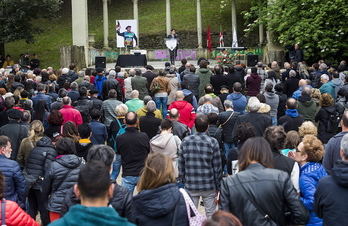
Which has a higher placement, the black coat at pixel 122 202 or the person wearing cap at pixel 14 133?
the person wearing cap at pixel 14 133

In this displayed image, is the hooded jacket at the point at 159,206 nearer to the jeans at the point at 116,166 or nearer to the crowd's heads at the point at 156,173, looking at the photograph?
the crowd's heads at the point at 156,173

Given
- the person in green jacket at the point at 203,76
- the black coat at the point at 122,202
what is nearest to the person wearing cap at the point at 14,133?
the black coat at the point at 122,202

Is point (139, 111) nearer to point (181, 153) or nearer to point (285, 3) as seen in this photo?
point (181, 153)

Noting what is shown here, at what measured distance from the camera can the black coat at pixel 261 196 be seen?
17.4ft

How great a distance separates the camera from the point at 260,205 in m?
5.30

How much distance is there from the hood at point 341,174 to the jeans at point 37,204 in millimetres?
4363

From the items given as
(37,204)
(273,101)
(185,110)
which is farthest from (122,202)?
(273,101)

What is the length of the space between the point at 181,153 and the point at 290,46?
1812cm

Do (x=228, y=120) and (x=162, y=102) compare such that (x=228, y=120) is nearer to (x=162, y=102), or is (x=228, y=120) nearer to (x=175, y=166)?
(x=175, y=166)

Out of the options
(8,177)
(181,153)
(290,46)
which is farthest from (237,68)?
(8,177)

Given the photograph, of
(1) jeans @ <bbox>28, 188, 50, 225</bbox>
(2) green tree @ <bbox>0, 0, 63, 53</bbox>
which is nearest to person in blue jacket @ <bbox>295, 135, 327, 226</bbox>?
(1) jeans @ <bbox>28, 188, 50, 225</bbox>

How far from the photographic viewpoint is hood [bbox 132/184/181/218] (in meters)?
5.34

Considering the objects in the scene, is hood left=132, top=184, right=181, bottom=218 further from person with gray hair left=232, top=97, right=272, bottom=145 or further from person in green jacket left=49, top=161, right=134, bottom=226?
person with gray hair left=232, top=97, right=272, bottom=145

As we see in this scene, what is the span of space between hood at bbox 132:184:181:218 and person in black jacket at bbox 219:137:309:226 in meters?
0.48
